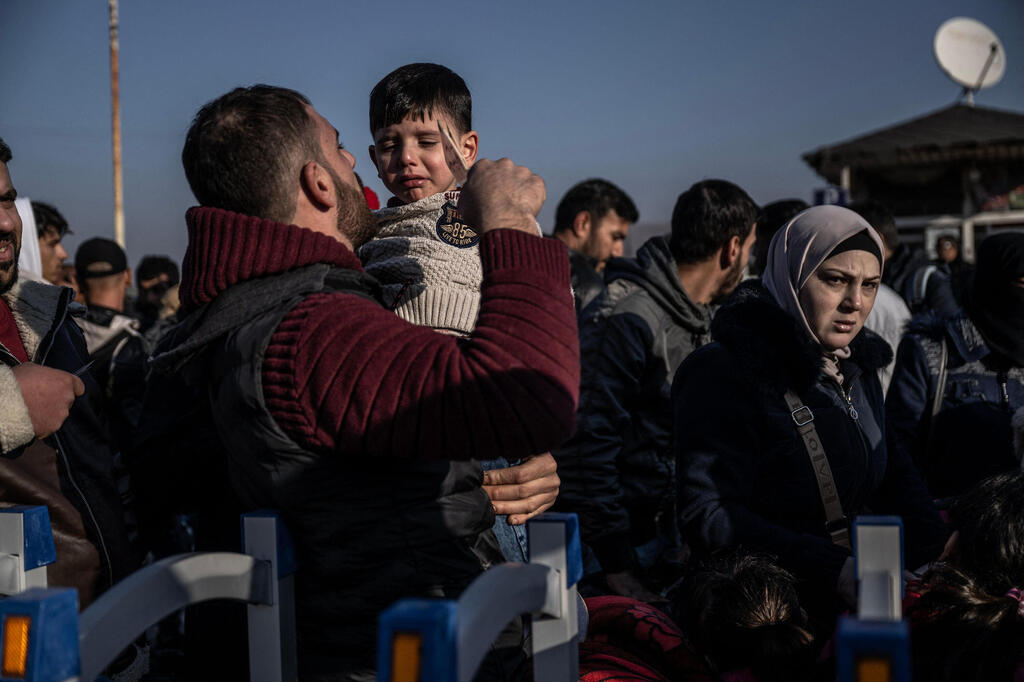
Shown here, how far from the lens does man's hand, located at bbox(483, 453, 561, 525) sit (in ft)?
6.52

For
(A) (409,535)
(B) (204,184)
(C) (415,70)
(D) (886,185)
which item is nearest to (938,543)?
(A) (409,535)

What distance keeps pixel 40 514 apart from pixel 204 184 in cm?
65

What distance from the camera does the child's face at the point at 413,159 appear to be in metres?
2.56

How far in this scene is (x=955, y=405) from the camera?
3.64 meters

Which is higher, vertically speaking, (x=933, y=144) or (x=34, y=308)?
(x=933, y=144)

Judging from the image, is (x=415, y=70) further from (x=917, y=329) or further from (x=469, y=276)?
(x=917, y=329)

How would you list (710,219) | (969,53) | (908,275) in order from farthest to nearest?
1. (969,53)
2. (908,275)
3. (710,219)

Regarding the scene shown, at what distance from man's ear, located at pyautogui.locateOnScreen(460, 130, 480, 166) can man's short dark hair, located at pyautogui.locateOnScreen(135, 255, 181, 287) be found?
18.8ft

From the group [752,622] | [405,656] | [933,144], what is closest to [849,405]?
[752,622]

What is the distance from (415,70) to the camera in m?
2.66

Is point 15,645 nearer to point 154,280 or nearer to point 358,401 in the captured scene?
point 358,401

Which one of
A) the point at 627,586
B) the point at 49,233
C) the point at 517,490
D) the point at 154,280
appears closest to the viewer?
the point at 517,490

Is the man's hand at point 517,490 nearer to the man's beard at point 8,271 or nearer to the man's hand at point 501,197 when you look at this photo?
the man's hand at point 501,197

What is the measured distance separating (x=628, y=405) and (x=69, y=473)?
216 centimetres
